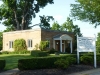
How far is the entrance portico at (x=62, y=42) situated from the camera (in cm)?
4369

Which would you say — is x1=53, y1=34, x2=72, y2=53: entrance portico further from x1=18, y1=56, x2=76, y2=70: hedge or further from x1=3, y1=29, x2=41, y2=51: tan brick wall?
x1=18, y1=56, x2=76, y2=70: hedge

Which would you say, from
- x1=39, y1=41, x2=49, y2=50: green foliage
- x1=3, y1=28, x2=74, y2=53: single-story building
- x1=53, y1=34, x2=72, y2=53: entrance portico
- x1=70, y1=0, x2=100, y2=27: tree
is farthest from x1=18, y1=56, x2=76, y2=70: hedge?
x1=53, y1=34, x2=72, y2=53: entrance portico

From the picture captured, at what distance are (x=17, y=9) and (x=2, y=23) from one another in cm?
652

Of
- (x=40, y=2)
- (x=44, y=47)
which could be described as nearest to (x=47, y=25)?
(x=40, y=2)

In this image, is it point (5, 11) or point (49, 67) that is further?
point (5, 11)

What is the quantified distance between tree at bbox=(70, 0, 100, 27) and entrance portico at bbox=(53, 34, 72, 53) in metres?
5.56

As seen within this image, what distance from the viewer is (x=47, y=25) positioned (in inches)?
2392

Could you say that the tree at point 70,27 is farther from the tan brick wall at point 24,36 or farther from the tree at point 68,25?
the tan brick wall at point 24,36

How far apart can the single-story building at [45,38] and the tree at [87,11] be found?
586cm

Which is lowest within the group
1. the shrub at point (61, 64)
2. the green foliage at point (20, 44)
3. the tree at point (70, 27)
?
the shrub at point (61, 64)

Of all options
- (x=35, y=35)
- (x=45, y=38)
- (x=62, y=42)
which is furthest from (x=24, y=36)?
(x=62, y=42)

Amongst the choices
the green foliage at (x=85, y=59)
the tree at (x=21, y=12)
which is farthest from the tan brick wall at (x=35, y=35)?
the green foliage at (x=85, y=59)

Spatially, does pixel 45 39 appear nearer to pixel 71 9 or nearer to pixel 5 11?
pixel 71 9

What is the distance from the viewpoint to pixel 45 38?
42219 mm
